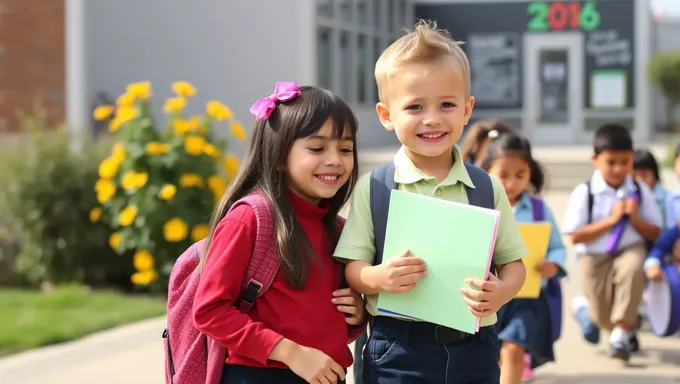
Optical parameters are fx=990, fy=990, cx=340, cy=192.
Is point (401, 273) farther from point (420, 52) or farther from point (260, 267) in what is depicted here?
point (420, 52)

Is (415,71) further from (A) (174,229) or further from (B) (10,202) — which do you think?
(B) (10,202)

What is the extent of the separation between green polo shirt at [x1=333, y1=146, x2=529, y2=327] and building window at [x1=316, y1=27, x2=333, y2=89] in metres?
15.9

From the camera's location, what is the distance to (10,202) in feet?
29.7

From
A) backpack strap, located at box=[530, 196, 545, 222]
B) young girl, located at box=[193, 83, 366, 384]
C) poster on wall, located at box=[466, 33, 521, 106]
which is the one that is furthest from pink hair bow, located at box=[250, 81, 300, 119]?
poster on wall, located at box=[466, 33, 521, 106]

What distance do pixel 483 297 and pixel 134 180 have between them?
5.75 metres

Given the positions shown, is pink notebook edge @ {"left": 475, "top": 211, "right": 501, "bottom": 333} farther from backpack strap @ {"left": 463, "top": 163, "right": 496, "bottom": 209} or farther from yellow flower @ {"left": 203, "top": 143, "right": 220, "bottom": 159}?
yellow flower @ {"left": 203, "top": 143, "right": 220, "bottom": 159}

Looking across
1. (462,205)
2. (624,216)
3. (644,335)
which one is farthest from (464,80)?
(644,335)

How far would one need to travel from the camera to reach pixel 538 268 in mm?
4426

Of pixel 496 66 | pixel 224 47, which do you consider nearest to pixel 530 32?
pixel 496 66

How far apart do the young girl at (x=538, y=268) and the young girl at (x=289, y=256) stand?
71.0 inches

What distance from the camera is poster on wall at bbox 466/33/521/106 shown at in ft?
74.9

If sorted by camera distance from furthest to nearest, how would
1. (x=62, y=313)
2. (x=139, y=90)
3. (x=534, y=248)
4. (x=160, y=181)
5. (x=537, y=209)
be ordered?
(x=139, y=90)
(x=160, y=181)
(x=62, y=313)
(x=537, y=209)
(x=534, y=248)

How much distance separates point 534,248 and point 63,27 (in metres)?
11.5

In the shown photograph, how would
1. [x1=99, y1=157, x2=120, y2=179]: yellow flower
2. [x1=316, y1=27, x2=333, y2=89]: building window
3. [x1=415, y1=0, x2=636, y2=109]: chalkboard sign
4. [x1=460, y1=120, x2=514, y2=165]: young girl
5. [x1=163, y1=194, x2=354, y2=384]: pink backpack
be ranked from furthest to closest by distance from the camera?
[x1=415, y1=0, x2=636, y2=109]: chalkboard sign
[x1=316, y1=27, x2=333, y2=89]: building window
[x1=99, y1=157, x2=120, y2=179]: yellow flower
[x1=460, y1=120, x2=514, y2=165]: young girl
[x1=163, y1=194, x2=354, y2=384]: pink backpack
